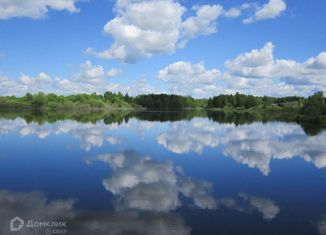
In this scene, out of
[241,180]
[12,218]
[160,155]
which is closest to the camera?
[12,218]

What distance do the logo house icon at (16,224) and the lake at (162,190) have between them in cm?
15

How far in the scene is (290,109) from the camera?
451 feet

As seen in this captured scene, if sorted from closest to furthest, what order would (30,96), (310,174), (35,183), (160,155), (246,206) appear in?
(246,206), (35,183), (310,174), (160,155), (30,96)

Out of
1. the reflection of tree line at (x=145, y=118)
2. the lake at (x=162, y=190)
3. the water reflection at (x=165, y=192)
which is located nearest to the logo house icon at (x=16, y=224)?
the lake at (x=162, y=190)

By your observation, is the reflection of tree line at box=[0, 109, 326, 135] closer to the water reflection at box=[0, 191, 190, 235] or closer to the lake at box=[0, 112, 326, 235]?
the lake at box=[0, 112, 326, 235]

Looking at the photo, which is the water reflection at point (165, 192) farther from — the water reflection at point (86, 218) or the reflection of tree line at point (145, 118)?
the reflection of tree line at point (145, 118)

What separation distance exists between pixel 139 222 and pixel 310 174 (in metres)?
14.9

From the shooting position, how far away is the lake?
1266 centimetres

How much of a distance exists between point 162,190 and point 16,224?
7554mm

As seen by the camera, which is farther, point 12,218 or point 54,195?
point 54,195

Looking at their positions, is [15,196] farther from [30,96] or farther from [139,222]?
[30,96]

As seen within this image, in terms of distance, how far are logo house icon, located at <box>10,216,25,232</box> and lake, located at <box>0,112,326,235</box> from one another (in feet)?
0.49

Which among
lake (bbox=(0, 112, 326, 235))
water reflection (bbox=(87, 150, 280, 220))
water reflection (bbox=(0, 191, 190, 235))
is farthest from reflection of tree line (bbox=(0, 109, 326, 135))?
water reflection (bbox=(0, 191, 190, 235))

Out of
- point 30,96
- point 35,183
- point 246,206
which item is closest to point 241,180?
point 246,206
